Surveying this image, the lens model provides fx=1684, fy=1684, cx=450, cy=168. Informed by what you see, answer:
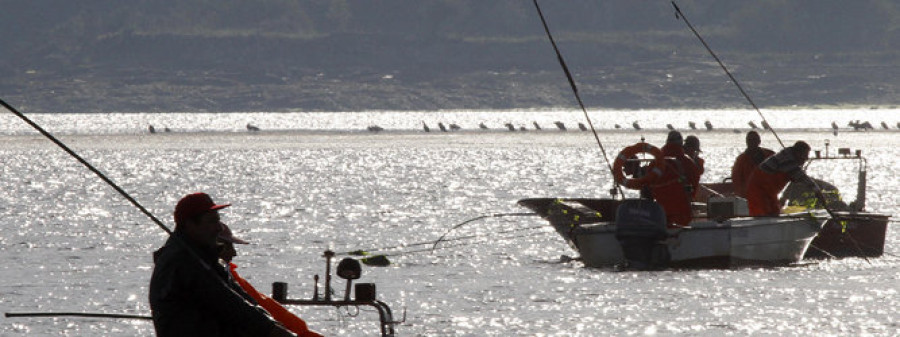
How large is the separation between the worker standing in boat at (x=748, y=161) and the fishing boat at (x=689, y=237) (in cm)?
84

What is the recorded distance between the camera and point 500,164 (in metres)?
96.7

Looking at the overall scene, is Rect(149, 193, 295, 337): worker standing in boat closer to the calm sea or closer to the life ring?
the calm sea

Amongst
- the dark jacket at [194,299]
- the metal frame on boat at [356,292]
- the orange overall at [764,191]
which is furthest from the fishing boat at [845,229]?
the dark jacket at [194,299]

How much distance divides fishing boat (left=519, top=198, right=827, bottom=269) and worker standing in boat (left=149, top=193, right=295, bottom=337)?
51.7 ft

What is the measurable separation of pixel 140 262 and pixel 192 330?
74.0 feet

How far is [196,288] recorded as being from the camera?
10242mm

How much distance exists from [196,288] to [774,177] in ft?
58.1

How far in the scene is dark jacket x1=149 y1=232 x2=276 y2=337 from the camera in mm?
10227

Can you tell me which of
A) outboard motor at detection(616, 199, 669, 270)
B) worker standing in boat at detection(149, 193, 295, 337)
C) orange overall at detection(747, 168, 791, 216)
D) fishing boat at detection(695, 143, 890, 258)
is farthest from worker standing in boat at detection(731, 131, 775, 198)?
worker standing in boat at detection(149, 193, 295, 337)

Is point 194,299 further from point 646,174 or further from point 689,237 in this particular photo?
point 689,237

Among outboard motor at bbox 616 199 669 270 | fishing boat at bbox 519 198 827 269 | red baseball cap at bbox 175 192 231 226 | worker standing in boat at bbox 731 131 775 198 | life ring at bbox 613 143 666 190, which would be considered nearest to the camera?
red baseball cap at bbox 175 192 231 226

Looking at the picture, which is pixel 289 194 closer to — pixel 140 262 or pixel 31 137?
pixel 140 262

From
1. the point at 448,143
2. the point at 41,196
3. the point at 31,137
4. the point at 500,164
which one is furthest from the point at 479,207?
the point at 31,137

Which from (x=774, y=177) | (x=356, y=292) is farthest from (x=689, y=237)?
(x=356, y=292)
